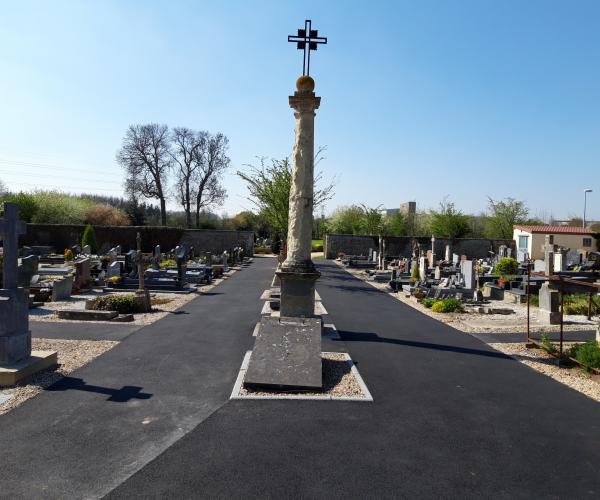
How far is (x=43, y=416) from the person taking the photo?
18.3 feet

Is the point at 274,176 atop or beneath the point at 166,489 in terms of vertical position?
atop

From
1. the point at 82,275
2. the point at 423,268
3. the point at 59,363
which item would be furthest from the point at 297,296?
the point at 423,268

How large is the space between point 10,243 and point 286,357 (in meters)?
4.70

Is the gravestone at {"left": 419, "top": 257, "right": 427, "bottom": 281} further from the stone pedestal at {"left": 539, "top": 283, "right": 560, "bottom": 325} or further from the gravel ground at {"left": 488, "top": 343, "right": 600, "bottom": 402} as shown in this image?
the gravel ground at {"left": 488, "top": 343, "right": 600, "bottom": 402}

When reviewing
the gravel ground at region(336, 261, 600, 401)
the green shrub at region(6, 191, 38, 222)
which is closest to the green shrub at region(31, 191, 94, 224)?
the green shrub at region(6, 191, 38, 222)

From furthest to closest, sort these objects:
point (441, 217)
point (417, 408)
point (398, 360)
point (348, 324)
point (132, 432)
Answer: point (441, 217) < point (348, 324) < point (398, 360) < point (417, 408) < point (132, 432)

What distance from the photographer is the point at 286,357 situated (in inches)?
289

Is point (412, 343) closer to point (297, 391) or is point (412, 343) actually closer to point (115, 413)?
point (297, 391)

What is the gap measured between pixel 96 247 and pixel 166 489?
33505 mm

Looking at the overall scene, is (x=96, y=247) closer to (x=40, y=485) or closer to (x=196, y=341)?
(x=196, y=341)

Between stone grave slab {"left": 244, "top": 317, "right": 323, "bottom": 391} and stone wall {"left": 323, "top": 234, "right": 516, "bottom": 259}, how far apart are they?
3197 cm

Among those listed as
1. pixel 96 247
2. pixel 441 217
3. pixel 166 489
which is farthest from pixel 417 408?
pixel 441 217

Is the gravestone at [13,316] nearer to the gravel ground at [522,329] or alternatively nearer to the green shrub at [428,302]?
the gravel ground at [522,329]

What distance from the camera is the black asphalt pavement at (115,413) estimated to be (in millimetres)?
4254
